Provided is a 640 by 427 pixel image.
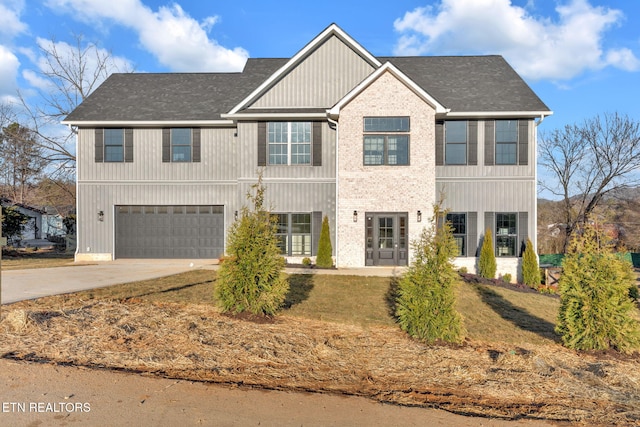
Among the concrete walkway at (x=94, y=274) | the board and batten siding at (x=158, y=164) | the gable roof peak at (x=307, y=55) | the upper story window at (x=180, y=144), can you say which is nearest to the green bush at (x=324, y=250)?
the concrete walkway at (x=94, y=274)

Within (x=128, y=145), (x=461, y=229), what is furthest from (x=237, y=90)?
(x=461, y=229)

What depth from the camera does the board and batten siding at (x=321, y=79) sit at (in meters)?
16.4

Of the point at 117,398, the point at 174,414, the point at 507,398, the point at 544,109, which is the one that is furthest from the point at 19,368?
the point at 544,109

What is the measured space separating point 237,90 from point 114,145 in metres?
5.86

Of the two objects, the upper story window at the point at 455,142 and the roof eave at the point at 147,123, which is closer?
the upper story window at the point at 455,142

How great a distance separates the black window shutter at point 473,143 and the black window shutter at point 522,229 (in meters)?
2.77

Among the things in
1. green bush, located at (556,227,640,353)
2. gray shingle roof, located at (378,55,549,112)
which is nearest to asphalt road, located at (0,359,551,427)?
green bush, located at (556,227,640,353)

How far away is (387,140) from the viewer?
1532cm

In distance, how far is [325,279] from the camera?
513 inches

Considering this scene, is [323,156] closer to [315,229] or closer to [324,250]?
[315,229]

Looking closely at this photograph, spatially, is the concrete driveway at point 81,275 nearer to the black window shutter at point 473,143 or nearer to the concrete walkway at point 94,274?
the concrete walkway at point 94,274

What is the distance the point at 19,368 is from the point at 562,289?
8.44 meters

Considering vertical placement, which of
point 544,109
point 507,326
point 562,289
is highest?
point 544,109

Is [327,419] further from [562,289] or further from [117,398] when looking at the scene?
[562,289]
